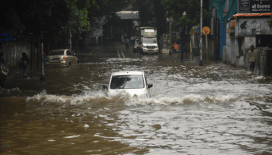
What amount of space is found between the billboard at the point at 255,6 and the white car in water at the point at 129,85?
19.1 m

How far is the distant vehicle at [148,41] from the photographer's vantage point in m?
53.3

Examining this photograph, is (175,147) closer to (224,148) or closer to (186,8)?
(224,148)

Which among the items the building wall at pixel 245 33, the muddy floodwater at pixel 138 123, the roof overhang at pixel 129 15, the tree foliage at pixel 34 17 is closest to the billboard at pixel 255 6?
the building wall at pixel 245 33

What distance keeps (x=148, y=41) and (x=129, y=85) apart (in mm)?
42340

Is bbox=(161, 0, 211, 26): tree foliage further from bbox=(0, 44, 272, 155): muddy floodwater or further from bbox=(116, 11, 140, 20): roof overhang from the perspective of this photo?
bbox=(116, 11, 140, 20): roof overhang

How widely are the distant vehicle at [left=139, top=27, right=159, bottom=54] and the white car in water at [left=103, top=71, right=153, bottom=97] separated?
38.8 m

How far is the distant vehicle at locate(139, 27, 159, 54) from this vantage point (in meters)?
53.3

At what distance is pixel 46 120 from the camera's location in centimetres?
1173

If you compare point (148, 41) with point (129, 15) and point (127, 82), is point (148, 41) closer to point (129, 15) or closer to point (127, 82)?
point (129, 15)

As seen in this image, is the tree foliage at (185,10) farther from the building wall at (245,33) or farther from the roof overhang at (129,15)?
the roof overhang at (129,15)

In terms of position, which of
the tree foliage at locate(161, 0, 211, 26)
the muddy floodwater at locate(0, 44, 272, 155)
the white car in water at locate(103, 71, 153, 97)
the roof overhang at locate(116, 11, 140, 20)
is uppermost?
the roof overhang at locate(116, 11, 140, 20)

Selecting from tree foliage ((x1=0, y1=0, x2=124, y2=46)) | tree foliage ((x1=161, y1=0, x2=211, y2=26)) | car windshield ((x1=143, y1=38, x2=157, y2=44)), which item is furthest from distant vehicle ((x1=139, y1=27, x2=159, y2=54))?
tree foliage ((x1=0, y1=0, x2=124, y2=46))

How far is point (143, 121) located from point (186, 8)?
131ft

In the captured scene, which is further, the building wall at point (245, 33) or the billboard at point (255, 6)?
the billboard at point (255, 6)
